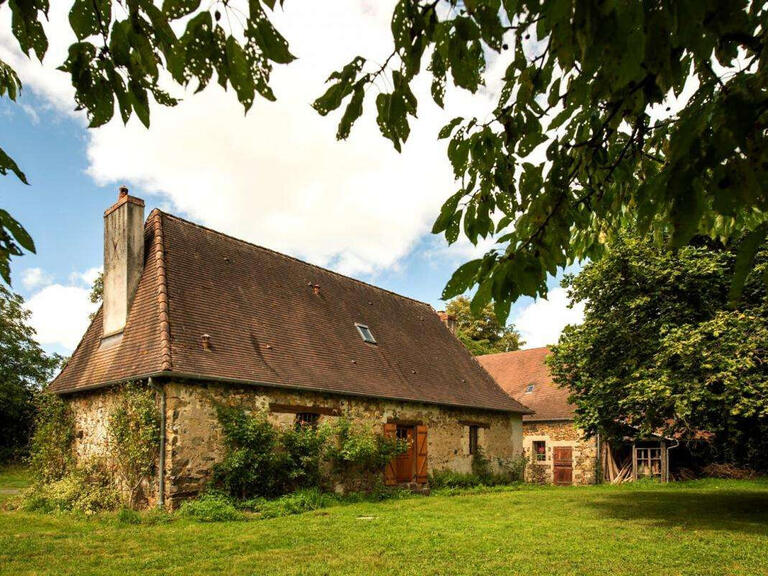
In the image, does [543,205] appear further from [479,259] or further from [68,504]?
[68,504]

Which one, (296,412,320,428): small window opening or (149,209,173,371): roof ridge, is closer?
(149,209,173,371): roof ridge

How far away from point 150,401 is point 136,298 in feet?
10.3

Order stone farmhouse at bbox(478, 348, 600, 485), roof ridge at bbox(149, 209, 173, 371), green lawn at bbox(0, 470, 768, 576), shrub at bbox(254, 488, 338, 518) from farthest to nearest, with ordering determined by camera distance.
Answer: stone farmhouse at bbox(478, 348, 600, 485) → roof ridge at bbox(149, 209, 173, 371) → shrub at bbox(254, 488, 338, 518) → green lawn at bbox(0, 470, 768, 576)

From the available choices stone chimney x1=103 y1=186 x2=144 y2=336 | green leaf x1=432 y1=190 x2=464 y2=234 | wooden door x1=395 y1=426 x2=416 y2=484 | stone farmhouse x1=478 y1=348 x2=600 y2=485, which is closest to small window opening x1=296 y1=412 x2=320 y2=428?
wooden door x1=395 y1=426 x2=416 y2=484

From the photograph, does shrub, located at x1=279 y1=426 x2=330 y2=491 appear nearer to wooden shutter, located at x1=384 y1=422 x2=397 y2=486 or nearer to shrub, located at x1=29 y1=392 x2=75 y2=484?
wooden shutter, located at x1=384 y1=422 x2=397 y2=486

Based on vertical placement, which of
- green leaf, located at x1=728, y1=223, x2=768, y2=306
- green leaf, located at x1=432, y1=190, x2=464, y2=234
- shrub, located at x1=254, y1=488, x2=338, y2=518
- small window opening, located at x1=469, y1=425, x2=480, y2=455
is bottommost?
shrub, located at x1=254, y1=488, x2=338, y2=518

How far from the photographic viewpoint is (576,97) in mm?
2469

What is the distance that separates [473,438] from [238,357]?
916 centimetres

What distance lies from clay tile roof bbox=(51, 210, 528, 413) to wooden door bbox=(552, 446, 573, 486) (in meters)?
4.06

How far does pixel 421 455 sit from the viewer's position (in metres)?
15.9

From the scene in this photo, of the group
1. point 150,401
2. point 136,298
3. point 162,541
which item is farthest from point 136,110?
point 136,298

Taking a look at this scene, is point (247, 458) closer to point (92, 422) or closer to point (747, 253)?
point (92, 422)

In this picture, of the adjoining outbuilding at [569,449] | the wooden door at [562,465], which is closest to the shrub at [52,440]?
the adjoining outbuilding at [569,449]

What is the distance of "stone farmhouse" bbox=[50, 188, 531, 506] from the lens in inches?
441
